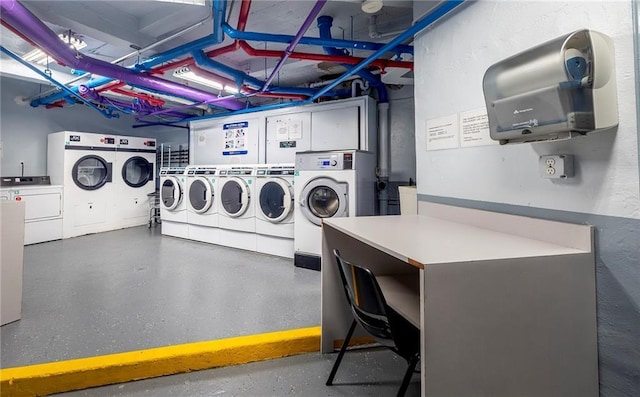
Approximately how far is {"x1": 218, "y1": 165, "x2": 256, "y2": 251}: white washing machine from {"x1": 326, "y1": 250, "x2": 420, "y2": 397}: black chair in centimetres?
284

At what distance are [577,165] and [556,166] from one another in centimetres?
6

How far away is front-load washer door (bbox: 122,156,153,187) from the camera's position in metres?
5.81

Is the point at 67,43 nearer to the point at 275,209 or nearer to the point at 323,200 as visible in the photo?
the point at 275,209

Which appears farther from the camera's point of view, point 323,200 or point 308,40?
point 323,200

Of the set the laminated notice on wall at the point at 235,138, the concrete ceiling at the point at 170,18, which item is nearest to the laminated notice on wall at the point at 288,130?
the laminated notice on wall at the point at 235,138

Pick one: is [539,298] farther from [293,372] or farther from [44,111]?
[44,111]

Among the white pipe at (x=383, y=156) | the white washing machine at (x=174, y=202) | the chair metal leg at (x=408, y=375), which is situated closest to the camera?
the chair metal leg at (x=408, y=375)

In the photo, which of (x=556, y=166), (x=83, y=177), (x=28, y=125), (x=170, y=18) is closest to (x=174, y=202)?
(x=83, y=177)

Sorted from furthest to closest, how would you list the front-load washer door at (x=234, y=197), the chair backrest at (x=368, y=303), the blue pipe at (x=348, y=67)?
the front-load washer door at (x=234, y=197) → the blue pipe at (x=348, y=67) → the chair backrest at (x=368, y=303)

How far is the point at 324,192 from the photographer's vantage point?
3441 mm

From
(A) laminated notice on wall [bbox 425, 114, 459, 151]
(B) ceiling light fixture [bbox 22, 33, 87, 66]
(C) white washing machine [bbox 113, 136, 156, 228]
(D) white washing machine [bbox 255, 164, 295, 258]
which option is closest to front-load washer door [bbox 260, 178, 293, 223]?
(D) white washing machine [bbox 255, 164, 295, 258]

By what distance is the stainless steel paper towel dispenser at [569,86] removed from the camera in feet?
3.15

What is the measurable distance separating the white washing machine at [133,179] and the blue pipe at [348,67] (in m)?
4.52

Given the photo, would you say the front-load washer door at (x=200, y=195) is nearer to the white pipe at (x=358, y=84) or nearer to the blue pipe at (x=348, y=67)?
the white pipe at (x=358, y=84)
